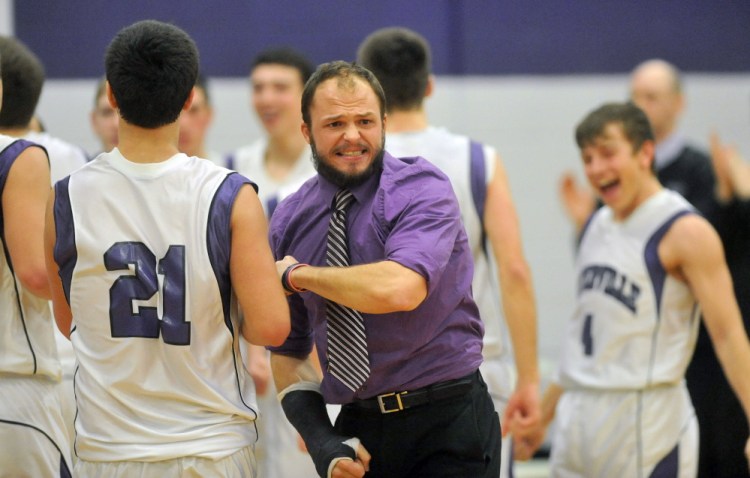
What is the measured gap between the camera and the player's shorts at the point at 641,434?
4.47 meters

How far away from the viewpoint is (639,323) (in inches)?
176

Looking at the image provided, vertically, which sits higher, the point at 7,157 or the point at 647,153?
the point at 7,157

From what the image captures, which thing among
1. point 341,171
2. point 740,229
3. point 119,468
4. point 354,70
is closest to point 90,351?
point 119,468

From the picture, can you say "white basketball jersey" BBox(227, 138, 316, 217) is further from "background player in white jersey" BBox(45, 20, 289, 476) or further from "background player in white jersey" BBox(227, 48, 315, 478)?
"background player in white jersey" BBox(45, 20, 289, 476)

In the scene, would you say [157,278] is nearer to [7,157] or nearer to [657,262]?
[7,157]

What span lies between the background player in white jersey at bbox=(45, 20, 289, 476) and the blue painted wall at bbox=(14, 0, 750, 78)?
15.9ft

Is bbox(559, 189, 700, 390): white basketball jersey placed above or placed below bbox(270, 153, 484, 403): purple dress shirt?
below

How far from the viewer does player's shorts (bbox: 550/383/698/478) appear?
4.47 meters

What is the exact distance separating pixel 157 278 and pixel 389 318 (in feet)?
2.03

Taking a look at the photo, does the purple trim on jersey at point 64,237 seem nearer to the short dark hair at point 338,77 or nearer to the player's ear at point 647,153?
the short dark hair at point 338,77

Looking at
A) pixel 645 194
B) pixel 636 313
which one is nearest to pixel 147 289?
pixel 636 313

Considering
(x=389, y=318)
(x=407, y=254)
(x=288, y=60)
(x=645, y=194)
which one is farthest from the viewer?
(x=288, y=60)

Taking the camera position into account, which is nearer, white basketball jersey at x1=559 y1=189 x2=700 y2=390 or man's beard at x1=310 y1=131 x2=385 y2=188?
man's beard at x1=310 y1=131 x2=385 y2=188

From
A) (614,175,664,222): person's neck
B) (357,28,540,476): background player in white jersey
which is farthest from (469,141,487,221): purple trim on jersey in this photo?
(614,175,664,222): person's neck
